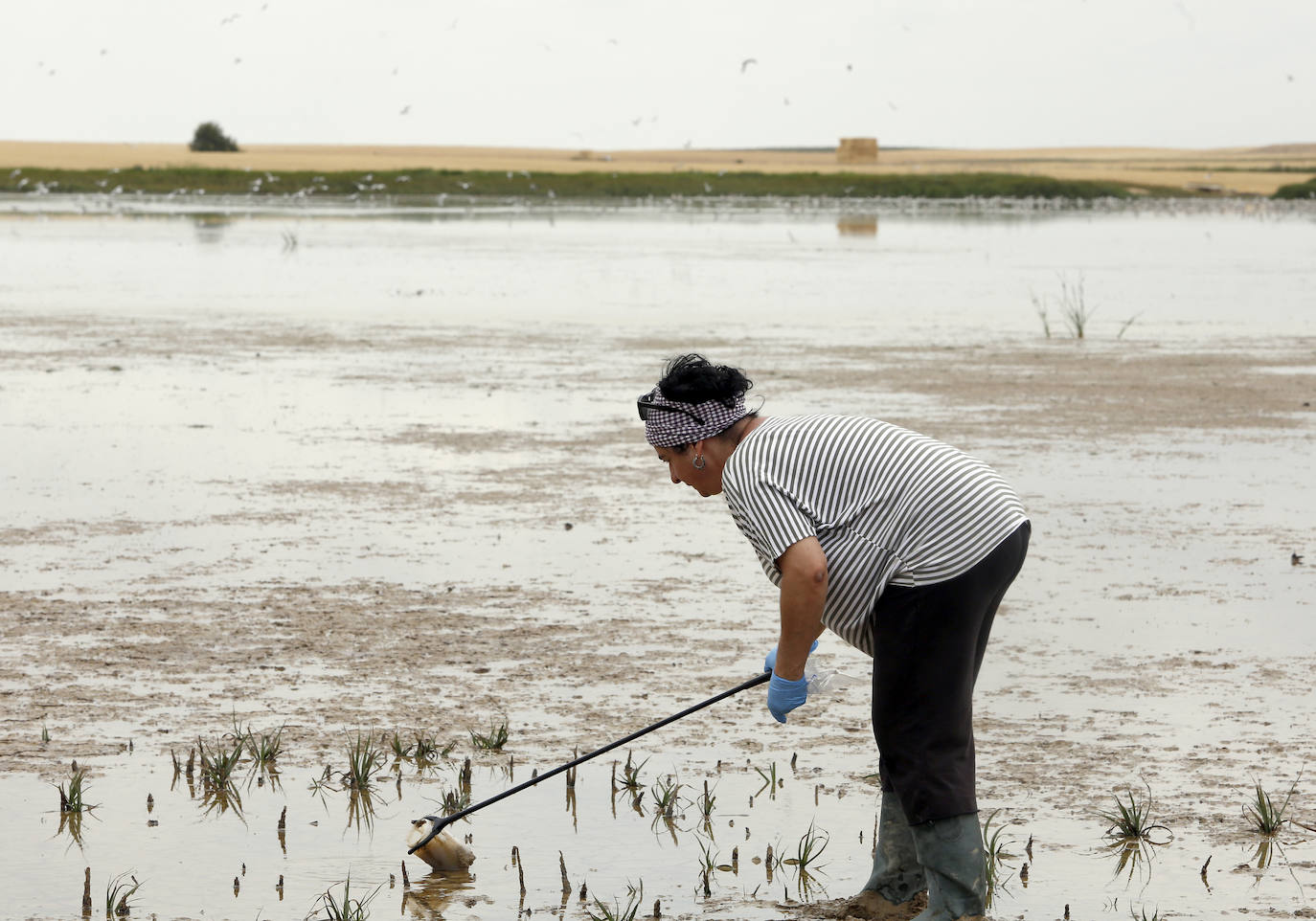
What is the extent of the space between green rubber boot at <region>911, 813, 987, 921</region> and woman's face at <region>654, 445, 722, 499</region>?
0.89 m

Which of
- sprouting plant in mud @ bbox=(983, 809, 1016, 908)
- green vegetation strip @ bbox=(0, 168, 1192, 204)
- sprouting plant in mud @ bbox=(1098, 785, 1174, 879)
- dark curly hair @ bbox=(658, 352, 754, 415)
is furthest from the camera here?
green vegetation strip @ bbox=(0, 168, 1192, 204)

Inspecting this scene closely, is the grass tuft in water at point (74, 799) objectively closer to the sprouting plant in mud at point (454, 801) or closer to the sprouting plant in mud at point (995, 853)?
the sprouting plant in mud at point (454, 801)

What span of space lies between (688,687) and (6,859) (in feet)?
7.74

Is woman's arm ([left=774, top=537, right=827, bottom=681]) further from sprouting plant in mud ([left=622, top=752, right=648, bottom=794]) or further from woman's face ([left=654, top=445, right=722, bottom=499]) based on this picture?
sprouting plant in mud ([left=622, top=752, right=648, bottom=794])

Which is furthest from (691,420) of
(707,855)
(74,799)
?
(74,799)

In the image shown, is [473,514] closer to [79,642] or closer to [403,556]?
[403,556]

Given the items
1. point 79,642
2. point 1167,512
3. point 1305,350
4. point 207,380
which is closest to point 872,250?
point 1305,350

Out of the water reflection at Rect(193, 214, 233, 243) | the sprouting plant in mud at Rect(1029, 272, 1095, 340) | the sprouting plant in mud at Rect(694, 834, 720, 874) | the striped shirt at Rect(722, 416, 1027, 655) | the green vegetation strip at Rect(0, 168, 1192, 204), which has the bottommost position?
the sprouting plant in mud at Rect(694, 834, 720, 874)

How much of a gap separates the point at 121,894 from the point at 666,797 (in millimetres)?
1501

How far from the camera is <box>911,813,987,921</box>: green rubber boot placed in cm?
402

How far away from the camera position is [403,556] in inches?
329

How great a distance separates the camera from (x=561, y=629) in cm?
710

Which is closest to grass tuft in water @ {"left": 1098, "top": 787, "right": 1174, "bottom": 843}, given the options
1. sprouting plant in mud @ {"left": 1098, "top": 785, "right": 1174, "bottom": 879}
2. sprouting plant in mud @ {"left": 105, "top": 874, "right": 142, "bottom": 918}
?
sprouting plant in mud @ {"left": 1098, "top": 785, "right": 1174, "bottom": 879}

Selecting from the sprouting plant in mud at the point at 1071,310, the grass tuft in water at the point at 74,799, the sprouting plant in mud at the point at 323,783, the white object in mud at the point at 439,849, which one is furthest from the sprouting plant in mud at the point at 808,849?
the sprouting plant in mud at the point at 1071,310
